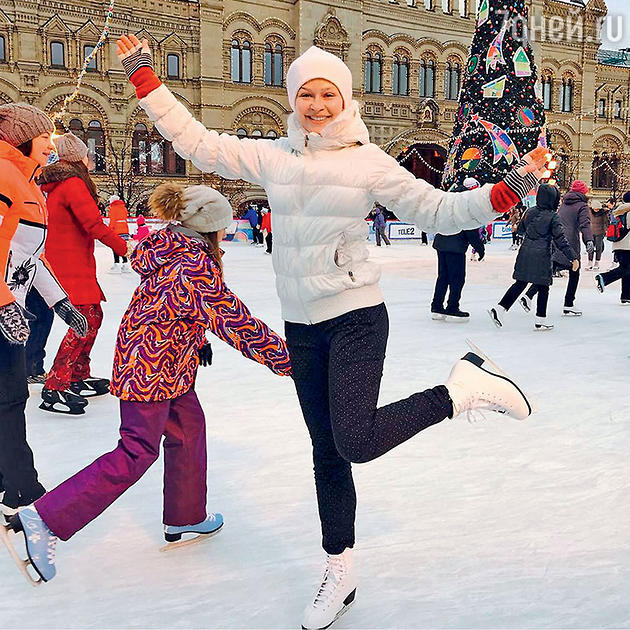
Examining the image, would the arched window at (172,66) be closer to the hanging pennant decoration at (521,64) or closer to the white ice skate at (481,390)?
the hanging pennant decoration at (521,64)

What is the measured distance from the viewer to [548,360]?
514 cm

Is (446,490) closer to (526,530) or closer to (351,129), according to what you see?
(526,530)

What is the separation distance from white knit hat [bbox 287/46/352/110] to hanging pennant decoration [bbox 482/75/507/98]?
17.0 m

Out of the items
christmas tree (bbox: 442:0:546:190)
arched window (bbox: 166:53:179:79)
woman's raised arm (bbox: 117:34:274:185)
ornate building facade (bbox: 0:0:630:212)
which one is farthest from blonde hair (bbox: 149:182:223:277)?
arched window (bbox: 166:53:179:79)

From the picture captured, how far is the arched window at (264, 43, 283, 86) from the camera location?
2662 centimetres

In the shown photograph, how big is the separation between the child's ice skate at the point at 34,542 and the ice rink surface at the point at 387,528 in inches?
4.4

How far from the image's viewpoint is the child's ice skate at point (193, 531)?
230 centimetres

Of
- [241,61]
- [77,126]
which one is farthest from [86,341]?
[241,61]

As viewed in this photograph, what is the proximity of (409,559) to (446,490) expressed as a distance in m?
0.60

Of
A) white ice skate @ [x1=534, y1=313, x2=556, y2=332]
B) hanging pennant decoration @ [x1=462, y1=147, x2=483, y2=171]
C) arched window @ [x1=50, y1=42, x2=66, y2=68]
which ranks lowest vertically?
white ice skate @ [x1=534, y1=313, x2=556, y2=332]

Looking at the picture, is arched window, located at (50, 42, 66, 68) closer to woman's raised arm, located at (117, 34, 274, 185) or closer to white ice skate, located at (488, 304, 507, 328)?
white ice skate, located at (488, 304, 507, 328)

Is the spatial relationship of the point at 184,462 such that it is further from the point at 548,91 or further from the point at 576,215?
the point at 548,91

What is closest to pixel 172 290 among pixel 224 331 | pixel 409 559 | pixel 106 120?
pixel 224 331


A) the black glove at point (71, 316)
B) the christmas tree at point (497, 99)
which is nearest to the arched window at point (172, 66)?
the christmas tree at point (497, 99)
